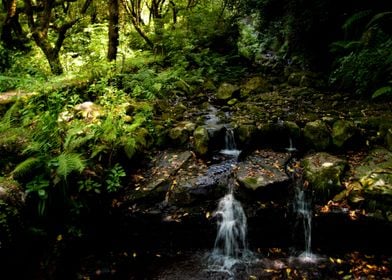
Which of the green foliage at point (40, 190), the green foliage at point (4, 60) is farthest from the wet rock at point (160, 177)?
the green foliage at point (4, 60)

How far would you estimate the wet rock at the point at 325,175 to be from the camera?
17.3 feet

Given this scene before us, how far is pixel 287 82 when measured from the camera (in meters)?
9.65

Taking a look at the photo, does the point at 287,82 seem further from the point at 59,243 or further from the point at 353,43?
the point at 59,243

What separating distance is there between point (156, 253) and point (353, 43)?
6455mm

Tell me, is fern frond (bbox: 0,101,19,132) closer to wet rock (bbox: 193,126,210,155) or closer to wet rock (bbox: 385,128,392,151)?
wet rock (bbox: 193,126,210,155)

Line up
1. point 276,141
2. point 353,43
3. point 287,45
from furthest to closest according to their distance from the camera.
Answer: point 287,45
point 353,43
point 276,141

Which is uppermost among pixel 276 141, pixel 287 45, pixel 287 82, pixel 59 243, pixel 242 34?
pixel 242 34

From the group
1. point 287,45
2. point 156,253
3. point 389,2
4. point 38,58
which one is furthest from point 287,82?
point 38,58

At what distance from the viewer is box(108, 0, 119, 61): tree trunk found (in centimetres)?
792

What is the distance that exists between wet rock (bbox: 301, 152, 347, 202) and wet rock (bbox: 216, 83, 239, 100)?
3542 millimetres

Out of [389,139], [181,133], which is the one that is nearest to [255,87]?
[181,133]

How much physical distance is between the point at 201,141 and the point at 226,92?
2.90 meters

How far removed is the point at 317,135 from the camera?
6.29 meters

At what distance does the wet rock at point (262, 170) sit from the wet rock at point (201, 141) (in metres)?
0.78
